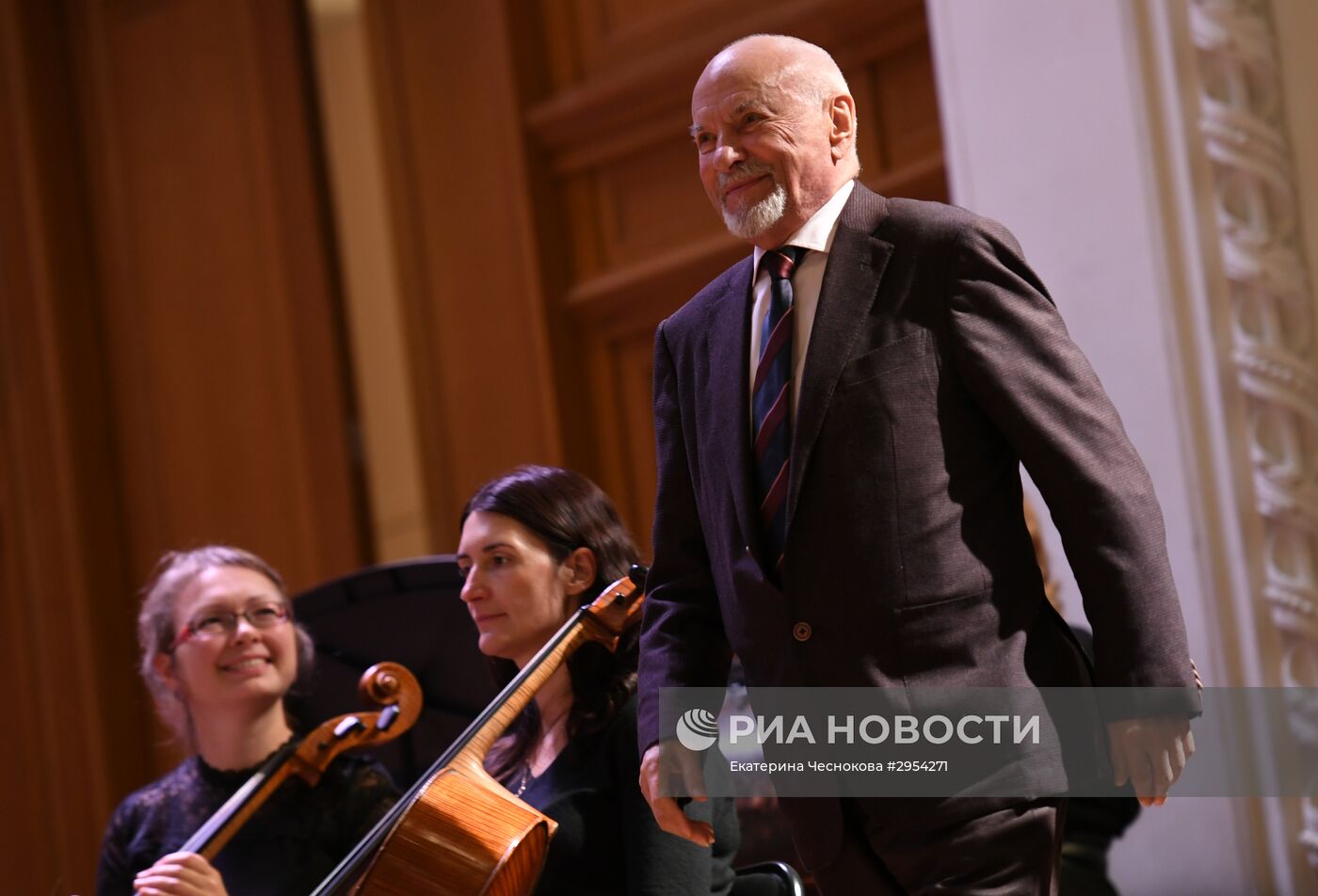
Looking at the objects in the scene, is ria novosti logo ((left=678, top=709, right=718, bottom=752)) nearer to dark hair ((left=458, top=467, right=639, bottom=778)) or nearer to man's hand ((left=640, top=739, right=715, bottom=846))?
man's hand ((left=640, top=739, right=715, bottom=846))

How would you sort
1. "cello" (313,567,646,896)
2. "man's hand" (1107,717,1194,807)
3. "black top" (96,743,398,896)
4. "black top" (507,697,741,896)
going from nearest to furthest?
"man's hand" (1107,717,1194,807)
"cello" (313,567,646,896)
"black top" (507,697,741,896)
"black top" (96,743,398,896)

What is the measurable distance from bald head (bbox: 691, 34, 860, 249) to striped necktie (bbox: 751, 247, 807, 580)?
0.07 metres

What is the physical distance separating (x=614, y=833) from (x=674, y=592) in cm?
46

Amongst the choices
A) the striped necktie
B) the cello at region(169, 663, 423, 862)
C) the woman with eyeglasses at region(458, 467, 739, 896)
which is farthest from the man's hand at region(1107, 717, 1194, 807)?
the cello at region(169, 663, 423, 862)

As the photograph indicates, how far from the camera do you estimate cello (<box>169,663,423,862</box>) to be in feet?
7.99

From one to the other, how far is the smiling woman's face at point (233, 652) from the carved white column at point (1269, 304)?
1685mm

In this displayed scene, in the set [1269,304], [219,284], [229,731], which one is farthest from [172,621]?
[219,284]

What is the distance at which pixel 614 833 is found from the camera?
2.12 m

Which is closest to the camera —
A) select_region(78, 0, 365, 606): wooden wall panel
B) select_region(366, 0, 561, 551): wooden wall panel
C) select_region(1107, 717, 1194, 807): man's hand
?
select_region(1107, 717, 1194, 807): man's hand

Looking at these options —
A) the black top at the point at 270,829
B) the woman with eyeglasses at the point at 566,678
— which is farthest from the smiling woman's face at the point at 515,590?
the black top at the point at 270,829

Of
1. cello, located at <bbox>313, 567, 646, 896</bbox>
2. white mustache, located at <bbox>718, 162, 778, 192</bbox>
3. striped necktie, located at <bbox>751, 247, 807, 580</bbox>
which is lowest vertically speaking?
cello, located at <bbox>313, 567, 646, 896</bbox>

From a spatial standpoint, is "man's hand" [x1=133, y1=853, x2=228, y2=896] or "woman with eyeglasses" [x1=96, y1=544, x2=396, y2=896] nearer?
"man's hand" [x1=133, y1=853, x2=228, y2=896]

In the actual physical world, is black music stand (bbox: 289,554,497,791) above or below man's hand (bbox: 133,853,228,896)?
above

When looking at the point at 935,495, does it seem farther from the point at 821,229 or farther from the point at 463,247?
the point at 463,247
